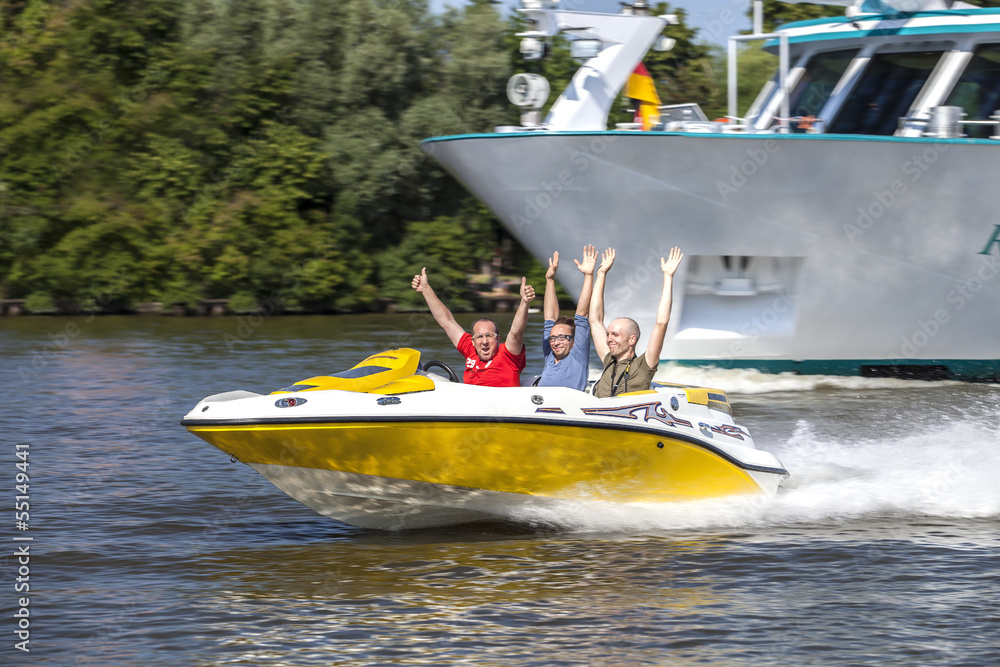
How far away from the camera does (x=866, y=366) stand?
1355 centimetres

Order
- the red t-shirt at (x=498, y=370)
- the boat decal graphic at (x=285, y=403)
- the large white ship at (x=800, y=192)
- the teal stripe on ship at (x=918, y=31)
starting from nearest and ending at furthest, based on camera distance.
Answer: the boat decal graphic at (x=285, y=403)
the red t-shirt at (x=498, y=370)
the large white ship at (x=800, y=192)
the teal stripe on ship at (x=918, y=31)

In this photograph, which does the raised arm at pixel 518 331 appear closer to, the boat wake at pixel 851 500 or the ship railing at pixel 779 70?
the boat wake at pixel 851 500

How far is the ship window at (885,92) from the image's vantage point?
12719mm

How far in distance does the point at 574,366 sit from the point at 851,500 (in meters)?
2.26

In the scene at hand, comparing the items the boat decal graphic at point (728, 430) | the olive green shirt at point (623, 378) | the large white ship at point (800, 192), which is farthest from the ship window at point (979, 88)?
the olive green shirt at point (623, 378)

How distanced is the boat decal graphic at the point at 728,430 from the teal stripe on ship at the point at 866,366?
5.43 metres

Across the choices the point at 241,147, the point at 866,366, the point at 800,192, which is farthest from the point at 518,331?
the point at 241,147

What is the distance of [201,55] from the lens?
29.8m

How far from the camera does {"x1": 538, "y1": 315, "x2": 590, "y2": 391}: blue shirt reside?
7270 millimetres

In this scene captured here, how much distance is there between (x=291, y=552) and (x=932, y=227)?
26.2ft

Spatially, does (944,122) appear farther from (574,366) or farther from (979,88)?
(574,366)

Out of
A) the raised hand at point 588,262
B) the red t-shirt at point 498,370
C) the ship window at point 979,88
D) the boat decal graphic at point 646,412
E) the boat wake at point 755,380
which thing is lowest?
the boat wake at point 755,380

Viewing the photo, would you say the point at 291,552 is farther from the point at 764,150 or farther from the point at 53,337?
the point at 53,337

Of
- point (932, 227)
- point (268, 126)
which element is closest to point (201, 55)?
point (268, 126)
